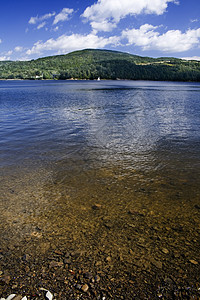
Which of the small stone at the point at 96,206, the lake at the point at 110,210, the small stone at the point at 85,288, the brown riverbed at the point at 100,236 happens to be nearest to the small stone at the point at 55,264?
the brown riverbed at the point at 100,236

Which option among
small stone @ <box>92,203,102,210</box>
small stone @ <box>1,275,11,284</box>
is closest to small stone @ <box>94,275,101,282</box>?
small stone @ <box>1,275,11,284</box>

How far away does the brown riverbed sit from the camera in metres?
4.88

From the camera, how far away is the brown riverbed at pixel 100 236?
16.0 ft

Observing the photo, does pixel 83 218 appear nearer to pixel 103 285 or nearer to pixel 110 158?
pixel 103 285

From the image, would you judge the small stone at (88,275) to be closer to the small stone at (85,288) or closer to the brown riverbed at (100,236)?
the brown riverbed at (100,236)

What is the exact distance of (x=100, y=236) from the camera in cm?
655

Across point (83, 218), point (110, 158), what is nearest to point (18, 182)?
point (83, 218)

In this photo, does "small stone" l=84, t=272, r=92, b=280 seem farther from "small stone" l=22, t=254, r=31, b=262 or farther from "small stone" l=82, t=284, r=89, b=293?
"small stone" l=22, t=254, r=31, b=262

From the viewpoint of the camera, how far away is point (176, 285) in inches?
192

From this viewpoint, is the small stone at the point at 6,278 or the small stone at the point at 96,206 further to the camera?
the small stone at the point at 96,206

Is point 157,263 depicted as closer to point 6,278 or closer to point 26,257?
point 26,257

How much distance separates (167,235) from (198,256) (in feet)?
3.46

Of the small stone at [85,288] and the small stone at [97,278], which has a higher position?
the small stone at [85,288]

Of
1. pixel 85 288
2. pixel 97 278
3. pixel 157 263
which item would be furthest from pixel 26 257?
pixel 157 263
